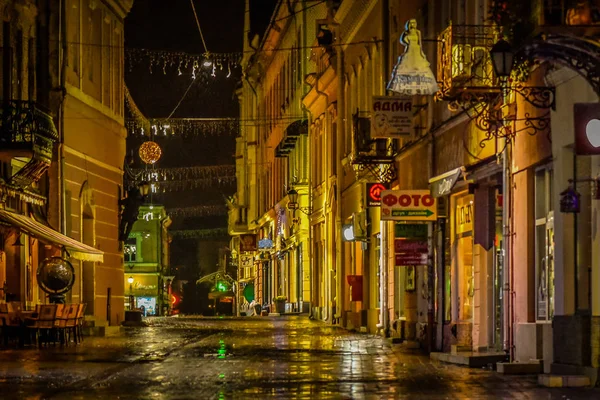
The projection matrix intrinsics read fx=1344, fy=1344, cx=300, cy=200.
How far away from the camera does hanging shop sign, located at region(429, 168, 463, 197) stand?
24.3 metres

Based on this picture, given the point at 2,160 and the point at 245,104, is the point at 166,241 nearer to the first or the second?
the point at 245,104

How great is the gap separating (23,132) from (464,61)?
36.5 feet

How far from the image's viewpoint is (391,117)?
94.3 ft

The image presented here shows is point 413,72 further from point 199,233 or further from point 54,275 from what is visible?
point 199,233

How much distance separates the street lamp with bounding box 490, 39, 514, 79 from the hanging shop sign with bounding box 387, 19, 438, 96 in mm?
4857

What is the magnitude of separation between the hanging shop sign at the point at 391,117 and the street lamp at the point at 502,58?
11.7m

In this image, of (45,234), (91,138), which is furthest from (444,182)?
(91,138)

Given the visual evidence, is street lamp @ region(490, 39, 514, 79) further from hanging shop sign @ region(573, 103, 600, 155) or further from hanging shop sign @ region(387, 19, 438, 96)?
hanging shop sign @ region(387, 19, 438, 96)

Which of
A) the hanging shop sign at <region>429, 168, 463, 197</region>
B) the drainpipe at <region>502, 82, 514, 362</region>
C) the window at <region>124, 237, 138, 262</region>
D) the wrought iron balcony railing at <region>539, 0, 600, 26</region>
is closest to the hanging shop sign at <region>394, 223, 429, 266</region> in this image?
the hanging shop sign at <region>429, 168, 463, 197</region>

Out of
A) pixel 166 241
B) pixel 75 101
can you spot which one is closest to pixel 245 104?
pixel 166 241

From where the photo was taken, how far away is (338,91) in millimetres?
42375

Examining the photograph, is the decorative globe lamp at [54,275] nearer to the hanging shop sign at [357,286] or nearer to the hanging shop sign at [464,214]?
the hanging shop sign at [357,286]

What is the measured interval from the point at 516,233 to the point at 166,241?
8206 cm

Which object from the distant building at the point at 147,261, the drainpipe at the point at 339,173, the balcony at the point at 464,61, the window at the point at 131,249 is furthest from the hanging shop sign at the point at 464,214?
the window at the point at 131,249
